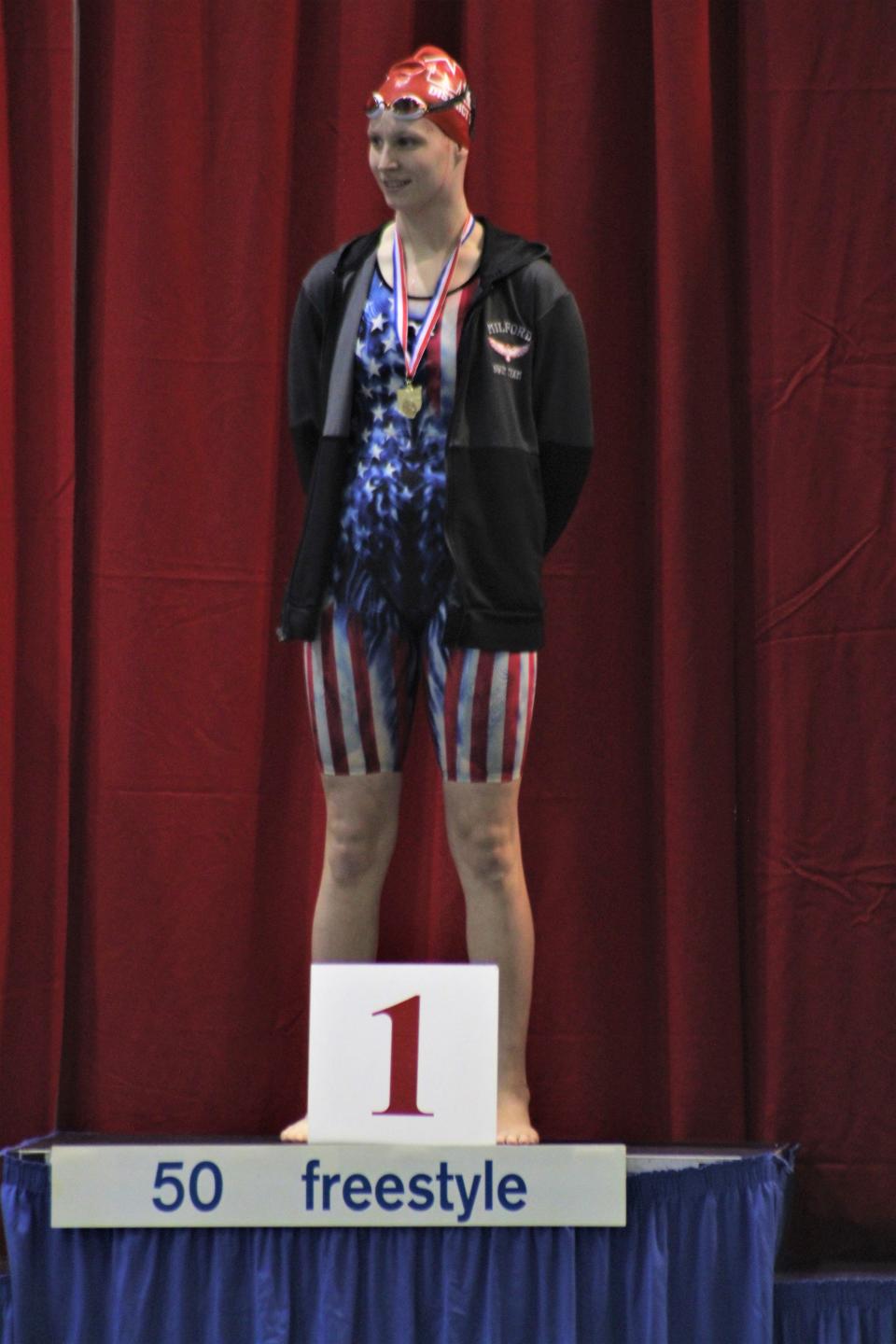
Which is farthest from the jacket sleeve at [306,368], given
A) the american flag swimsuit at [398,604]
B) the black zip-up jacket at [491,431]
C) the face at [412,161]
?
the face at [412,161]

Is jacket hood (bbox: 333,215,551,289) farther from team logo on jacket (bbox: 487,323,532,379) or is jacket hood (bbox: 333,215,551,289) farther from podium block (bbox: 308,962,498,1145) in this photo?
podium block (bbox: 308,962,498,1145)

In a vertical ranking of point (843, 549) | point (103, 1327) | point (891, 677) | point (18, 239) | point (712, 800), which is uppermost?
point (18, 239)

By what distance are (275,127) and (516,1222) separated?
1.81 metres

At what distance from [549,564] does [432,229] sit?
2.19 ft

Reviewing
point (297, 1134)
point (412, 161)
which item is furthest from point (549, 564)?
point (297, 1134)

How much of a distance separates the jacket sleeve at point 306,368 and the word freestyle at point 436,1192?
3.51 feet

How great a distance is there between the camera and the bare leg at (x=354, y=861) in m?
2.57

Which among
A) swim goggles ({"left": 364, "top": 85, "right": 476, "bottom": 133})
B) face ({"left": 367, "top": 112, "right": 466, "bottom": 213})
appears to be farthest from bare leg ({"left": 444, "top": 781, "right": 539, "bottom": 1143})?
swim goggles ({"left": 364, "top": 85, "right": 476, "bottom": 133})

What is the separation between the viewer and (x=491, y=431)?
2436mm

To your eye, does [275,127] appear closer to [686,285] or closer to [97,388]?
[97,388]

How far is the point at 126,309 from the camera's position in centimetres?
293

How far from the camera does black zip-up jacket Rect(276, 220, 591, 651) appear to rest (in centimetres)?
244

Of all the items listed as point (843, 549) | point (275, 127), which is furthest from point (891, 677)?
point (275, 127)

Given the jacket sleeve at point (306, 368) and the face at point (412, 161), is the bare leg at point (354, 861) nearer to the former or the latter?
the jacket sleeve at point (306, 368)
